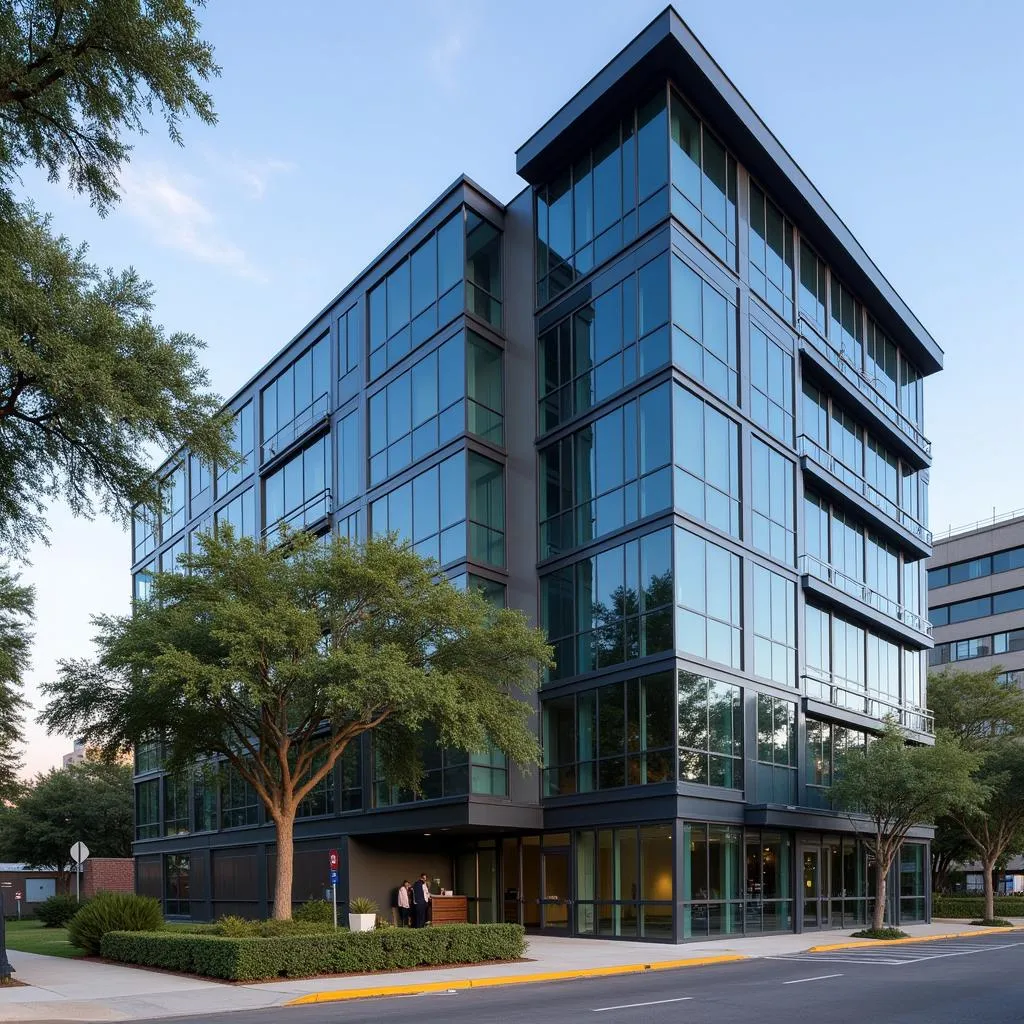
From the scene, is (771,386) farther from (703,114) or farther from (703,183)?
(703,114)

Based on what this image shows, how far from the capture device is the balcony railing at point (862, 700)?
35.4m

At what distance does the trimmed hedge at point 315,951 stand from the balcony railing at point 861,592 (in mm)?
17024

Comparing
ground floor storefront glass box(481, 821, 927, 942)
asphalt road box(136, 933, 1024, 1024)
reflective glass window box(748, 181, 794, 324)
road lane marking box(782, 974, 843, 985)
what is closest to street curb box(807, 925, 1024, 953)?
ground floor storefront glass box(481, 821, 927, 942)

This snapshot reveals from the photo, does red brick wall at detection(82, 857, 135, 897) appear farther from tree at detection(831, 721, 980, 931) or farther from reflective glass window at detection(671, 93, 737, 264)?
reflective glass window at detection(671, 93, 737, 264)

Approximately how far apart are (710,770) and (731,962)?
6.04 m

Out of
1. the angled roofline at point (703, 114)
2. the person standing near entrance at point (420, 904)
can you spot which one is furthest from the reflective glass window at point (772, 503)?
the person standing near entrance at point (420, 904)

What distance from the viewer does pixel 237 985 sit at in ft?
61.0

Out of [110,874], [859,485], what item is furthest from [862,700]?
[110,874]

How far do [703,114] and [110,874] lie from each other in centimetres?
4813

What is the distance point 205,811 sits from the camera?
4700 cm

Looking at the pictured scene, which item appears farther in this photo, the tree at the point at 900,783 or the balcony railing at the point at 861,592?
the balcony railing at the point at 861,592

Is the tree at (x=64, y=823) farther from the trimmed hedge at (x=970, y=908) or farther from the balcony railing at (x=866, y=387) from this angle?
the balcony railing at (x=866, y=387)

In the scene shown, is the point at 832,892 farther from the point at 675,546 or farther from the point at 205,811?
the point at 205,811

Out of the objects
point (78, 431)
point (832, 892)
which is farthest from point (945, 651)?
point (78, 431)
